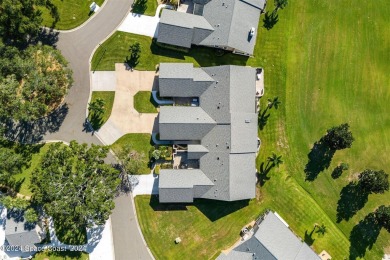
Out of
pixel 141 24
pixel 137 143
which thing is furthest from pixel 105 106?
pixel 141 24

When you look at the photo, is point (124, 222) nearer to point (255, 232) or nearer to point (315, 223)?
point (255, 232)

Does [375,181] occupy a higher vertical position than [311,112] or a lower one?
lower

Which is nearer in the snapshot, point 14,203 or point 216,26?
point 14,203

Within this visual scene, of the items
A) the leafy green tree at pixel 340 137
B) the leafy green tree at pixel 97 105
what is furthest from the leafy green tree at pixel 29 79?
the leafy green tree at pixel 340 137

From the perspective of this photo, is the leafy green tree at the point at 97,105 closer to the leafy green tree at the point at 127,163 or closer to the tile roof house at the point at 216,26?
the leafy green tree at the point at 127,163

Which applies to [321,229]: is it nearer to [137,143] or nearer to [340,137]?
[340,137]

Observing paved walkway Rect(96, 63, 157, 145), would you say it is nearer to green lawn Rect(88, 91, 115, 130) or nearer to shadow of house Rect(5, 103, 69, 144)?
green lawn Rect(88, 91, 115, 130)
